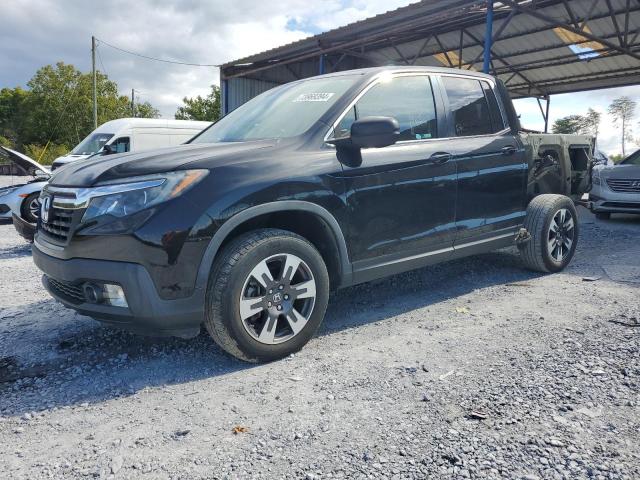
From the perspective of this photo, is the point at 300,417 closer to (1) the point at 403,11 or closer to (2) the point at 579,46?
(1) the point at 403,11

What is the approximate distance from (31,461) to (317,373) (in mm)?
1400

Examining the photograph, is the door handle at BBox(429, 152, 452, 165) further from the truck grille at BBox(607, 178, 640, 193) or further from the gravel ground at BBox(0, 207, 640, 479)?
the truck grille at BBox(607, 178, 640, 193)

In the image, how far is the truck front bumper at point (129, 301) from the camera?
8.30ft

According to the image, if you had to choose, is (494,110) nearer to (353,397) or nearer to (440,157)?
(440,157)

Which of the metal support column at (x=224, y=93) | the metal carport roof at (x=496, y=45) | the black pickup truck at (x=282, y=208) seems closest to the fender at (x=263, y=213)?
the black pickup truck at (x=282, y=208)

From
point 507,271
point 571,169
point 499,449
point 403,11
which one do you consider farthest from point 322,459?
point 403,11

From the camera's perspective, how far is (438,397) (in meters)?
2.43

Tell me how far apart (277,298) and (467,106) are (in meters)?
2.40

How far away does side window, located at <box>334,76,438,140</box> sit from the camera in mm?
3330

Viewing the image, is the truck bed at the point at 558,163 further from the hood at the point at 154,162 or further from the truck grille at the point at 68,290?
the truck grille at the point at 68,290

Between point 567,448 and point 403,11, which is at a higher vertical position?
point 403,11

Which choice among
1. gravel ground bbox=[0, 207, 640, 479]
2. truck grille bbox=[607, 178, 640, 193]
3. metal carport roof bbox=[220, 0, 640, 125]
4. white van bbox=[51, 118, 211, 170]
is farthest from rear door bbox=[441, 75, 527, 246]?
white van bbox=[51, 118, 211, 170]

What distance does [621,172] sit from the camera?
28.7 ft

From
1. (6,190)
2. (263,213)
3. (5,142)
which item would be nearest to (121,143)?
(6,190)
